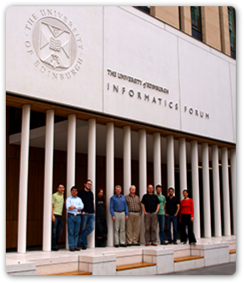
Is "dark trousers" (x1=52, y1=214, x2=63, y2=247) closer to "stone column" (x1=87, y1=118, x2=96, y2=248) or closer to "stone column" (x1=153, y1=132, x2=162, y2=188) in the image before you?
"stone column" (x1=87, y1=118, x2=96, y2=248)

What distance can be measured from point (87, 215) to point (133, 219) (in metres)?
1.76

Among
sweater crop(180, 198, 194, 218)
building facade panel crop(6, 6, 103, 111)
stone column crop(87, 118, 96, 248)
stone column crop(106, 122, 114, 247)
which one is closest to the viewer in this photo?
building facade panel crop(6, 6, 103, 111)

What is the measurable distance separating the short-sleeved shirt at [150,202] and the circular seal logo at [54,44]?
4560 millimetres

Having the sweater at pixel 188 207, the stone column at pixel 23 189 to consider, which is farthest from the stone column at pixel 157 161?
the stone column at pixel 23 189

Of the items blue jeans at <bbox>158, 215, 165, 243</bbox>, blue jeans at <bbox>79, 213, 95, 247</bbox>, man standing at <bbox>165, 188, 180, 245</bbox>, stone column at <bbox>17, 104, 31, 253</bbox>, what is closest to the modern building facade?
stone column at <bbox>17, 104, 31, 253</bbox>

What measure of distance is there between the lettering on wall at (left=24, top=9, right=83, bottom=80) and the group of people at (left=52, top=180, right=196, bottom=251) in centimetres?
306

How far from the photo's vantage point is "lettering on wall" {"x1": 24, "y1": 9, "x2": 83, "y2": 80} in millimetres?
8984

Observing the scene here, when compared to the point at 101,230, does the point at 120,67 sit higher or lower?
higher

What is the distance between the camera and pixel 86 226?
979cm

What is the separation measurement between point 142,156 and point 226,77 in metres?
6.39

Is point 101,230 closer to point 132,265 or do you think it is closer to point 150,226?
point 150,226

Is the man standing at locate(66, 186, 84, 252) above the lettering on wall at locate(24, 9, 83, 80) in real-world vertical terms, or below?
below

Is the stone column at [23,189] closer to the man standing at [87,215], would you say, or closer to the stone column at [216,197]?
the man standing at [87,215]

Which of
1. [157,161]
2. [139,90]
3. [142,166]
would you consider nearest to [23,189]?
[142,166]
